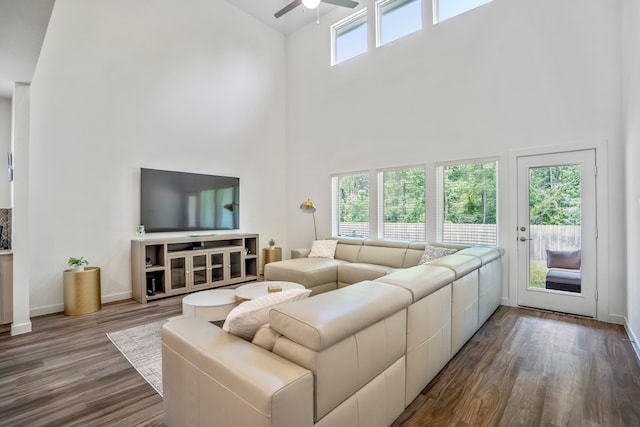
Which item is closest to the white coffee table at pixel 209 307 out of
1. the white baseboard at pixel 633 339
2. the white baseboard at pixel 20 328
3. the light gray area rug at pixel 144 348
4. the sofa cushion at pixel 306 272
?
the light gray area rug at pixel 144 348

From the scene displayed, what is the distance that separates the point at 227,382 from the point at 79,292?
360 centimetres

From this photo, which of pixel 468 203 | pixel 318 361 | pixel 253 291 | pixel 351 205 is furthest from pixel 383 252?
pixel 318 361

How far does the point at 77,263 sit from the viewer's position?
379 cm

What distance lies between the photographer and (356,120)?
18.3 ft

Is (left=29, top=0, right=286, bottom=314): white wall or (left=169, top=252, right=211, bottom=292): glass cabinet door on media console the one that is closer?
(left=29, top=0, right=286, bottom=314): white wall

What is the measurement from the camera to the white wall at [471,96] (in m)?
3.40

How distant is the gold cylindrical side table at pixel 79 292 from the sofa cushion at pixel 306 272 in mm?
2169

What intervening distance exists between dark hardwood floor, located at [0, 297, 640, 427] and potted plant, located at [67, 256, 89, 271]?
76 centimetres

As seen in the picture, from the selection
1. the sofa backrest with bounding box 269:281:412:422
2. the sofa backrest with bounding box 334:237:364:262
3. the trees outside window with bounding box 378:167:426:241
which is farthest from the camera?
the sofa backrest with bounding box 334:237:364:262

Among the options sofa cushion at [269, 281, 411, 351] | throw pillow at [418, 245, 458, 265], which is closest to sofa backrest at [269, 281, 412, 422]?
sofa cushion at [269, 281, 411, 351]

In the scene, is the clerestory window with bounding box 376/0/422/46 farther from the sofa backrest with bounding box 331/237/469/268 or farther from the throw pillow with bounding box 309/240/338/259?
the throw pillow with bounding box 309/240/338/259

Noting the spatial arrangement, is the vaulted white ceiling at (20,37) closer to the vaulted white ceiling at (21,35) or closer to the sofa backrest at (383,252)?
the vaulted white ceiling at (21,35)

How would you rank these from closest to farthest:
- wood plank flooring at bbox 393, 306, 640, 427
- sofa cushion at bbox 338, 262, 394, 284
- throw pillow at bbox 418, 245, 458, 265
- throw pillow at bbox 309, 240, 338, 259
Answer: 1. wood plank flooring at bbox 393, 306, 640, 427
2. throw pillow at bbox 418, 245, 458, 265
3. sofa cushion at bbox 338, 262, 394, 284
4. throw pillow at bbox 309, 240, 338, 259

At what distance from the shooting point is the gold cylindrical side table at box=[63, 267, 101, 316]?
145 inches
